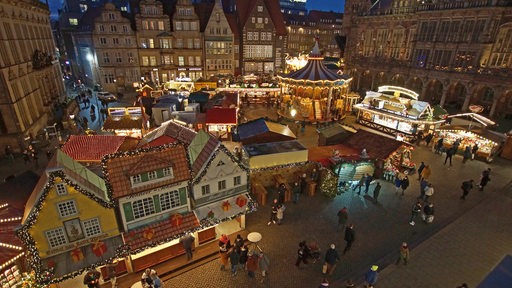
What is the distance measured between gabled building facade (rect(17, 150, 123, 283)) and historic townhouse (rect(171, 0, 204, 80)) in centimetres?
3727

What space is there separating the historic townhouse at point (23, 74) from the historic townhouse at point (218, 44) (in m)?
21.7

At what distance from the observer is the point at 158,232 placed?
11117mm

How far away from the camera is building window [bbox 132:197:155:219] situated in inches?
427

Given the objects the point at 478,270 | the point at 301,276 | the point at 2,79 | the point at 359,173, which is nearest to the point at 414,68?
the point at 359,173

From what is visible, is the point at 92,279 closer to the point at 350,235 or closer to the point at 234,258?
the point at 234,258

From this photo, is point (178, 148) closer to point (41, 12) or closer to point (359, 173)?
point (359, 173)

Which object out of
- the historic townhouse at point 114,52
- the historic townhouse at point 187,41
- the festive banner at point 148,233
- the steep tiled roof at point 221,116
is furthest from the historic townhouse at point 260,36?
the festive banner at point 148,233

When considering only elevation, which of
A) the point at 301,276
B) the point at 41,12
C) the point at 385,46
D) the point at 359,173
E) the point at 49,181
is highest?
the point at 41,12

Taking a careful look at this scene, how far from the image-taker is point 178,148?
11.5 meters

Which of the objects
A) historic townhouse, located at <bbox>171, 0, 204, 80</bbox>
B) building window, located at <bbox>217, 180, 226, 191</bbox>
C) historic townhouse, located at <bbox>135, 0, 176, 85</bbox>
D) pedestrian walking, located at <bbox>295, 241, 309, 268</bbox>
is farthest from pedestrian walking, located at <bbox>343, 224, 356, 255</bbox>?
historic townhouse, located at <bbox>135, 0, 176, 85</bbox>

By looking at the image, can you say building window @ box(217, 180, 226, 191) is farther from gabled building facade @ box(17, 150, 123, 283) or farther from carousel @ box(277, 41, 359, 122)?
carousel @ box(277, 41, 359, 122)

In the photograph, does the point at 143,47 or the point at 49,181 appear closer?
the point at 49,181

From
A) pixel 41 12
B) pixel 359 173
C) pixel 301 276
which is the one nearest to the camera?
pixel 301 276

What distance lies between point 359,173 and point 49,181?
15.8 metres
